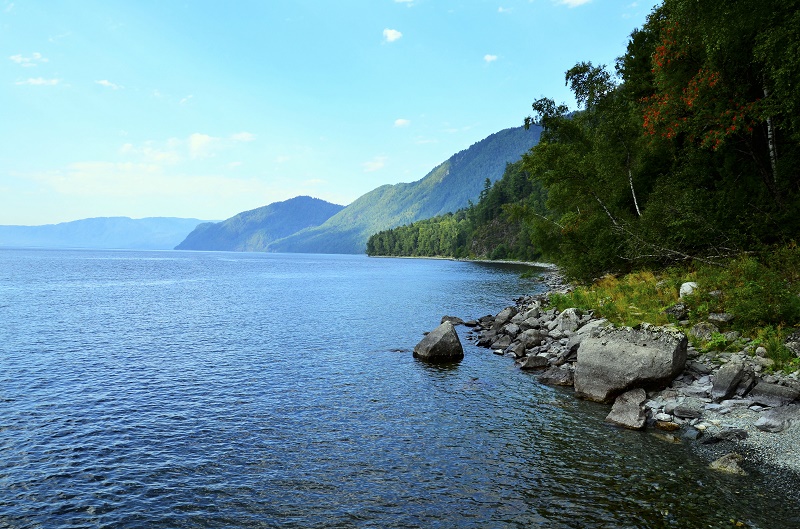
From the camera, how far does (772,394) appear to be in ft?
55.7

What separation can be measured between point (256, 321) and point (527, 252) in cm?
13258

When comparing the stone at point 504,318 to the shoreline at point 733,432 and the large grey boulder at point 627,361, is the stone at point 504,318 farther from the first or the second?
the shoreline at point 733,432

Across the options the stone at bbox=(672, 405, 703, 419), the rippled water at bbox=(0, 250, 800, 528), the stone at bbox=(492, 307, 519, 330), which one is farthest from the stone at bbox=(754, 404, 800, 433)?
the stone at bbox=(492, 307, 519, 330)

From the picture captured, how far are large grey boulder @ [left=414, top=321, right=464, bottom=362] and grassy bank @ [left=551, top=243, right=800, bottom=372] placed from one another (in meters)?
9.42

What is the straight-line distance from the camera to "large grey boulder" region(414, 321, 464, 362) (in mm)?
28516

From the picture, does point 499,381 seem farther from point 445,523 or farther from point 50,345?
point 50,345

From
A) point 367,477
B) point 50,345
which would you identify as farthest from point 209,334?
point 367,477

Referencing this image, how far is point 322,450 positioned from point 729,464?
12250 millimetres

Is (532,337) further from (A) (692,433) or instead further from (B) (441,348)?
(A) (692,433)

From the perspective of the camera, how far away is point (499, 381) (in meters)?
24.0

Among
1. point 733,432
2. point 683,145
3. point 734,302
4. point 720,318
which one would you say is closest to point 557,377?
point 720,318

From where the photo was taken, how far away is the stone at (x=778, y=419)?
15180 mm

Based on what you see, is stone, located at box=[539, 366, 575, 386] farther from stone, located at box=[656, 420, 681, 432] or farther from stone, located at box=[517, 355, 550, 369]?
stone, located at box=[656, 420, 681, 432]

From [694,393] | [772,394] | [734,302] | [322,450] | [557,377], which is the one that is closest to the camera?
[322,450]
